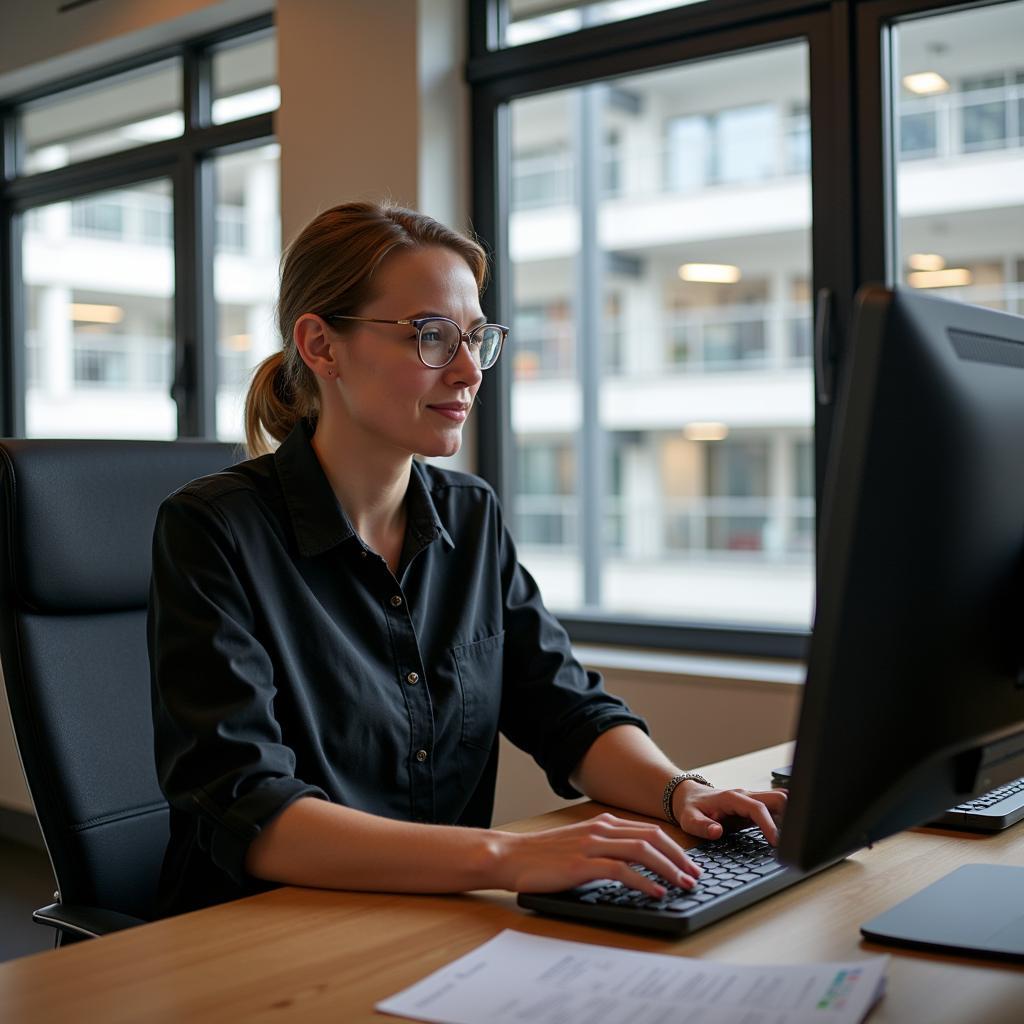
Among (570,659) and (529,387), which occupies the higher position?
(529,387)

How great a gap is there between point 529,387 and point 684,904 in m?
10.4

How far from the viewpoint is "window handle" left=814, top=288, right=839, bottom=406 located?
2410mm

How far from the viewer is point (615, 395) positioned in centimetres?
1177

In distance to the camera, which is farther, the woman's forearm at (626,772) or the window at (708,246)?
the window at (708,246)

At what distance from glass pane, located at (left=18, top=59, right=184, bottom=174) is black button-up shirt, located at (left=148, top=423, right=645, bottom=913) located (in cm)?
268

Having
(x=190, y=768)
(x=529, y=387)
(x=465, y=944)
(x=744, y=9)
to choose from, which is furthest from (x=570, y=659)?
(x=529, y=387)

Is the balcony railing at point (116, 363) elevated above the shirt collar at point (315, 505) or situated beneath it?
elevated above

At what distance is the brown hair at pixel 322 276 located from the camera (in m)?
1.46

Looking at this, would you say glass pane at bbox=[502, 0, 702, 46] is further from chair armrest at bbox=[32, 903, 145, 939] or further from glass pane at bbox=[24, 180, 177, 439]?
chair armrest at bbox=[32, 903, 145, 939]

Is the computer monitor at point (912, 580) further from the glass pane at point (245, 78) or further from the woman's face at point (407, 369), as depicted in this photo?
the glass pane at point (245, 78)

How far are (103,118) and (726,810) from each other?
358 cm

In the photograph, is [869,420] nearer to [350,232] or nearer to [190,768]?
[190,768]

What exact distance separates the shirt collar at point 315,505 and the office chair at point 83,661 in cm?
25

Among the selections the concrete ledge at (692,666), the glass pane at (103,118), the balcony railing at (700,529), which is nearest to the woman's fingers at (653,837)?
the concrete ledge at (692,666)
